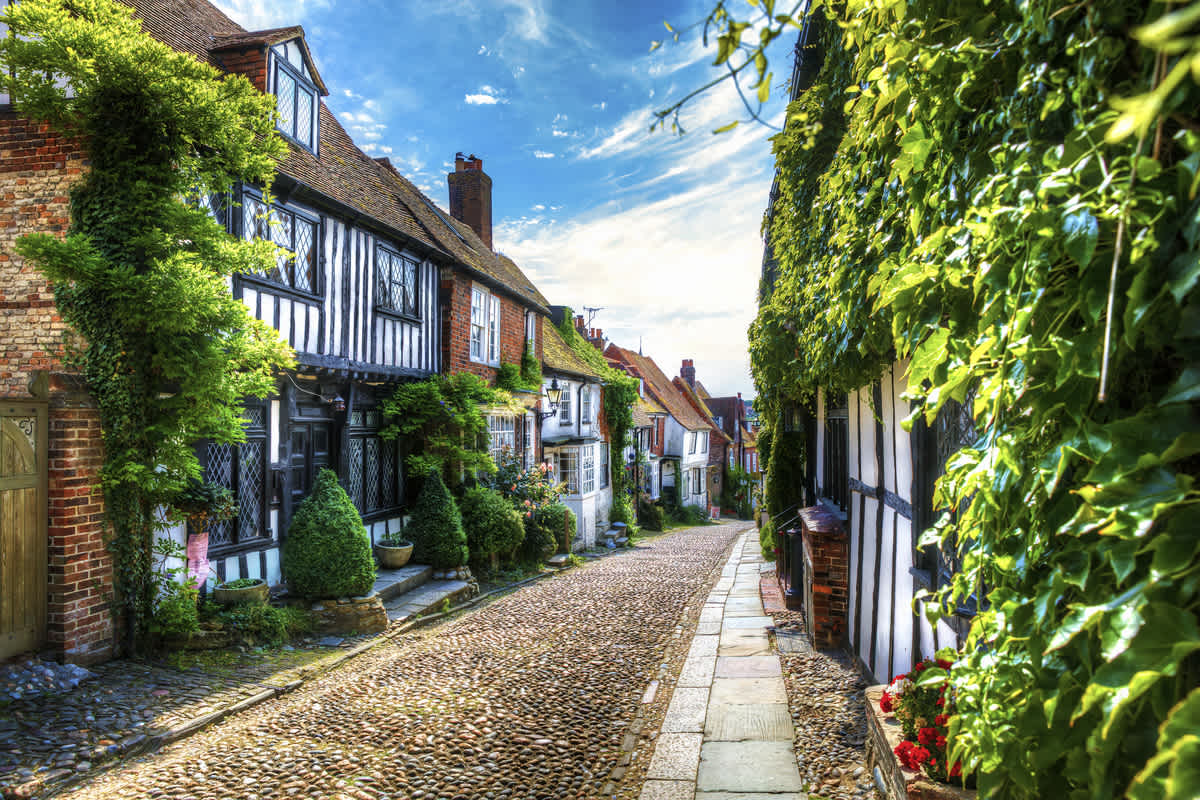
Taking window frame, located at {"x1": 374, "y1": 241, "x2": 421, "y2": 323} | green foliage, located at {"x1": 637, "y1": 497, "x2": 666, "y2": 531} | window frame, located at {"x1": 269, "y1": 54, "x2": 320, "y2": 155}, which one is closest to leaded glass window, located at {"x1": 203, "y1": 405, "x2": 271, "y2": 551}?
window frame, located at {"x1": 374, "y1": 241, "x2": 421, "y2": 323}

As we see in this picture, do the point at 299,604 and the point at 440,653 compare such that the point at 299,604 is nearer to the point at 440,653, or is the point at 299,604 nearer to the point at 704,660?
the point at 440,653

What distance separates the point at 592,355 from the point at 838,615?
17342mm

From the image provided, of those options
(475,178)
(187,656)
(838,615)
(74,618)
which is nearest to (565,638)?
A: (838,615)

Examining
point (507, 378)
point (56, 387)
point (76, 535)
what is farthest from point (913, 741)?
point (507, 378)

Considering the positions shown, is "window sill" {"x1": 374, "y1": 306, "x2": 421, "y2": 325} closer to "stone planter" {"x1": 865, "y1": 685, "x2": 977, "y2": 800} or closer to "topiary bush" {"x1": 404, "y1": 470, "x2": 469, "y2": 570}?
"topiary bush" {"x1": 404, "y1": 470, "x2": 469, "y2": 570}

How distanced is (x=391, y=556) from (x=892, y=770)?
8355 mm

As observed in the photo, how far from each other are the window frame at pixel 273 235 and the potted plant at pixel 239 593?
3.44 meters

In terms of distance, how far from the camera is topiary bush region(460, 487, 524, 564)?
11.4 meters

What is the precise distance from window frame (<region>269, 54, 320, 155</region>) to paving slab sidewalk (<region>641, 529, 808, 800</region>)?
8313 mm

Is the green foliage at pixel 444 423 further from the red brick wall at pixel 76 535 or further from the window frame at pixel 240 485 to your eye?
the red brick wall at pixel 76 535

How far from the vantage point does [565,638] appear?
7828 millimetres

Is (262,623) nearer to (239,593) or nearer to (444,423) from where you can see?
(239,593)

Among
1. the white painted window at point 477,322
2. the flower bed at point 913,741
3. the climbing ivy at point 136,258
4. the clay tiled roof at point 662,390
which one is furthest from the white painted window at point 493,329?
the clay tiled roof at point 662,390

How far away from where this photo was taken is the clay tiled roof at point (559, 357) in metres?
18.1
